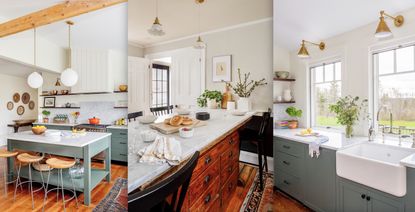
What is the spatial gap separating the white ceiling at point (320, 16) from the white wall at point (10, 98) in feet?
4.33

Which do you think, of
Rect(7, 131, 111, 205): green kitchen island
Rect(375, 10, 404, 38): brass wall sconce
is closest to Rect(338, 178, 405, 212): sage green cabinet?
Rect(375, 10, 404, 38): brass wall sconce

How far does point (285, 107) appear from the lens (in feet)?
2.55

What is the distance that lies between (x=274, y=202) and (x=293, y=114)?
15.0 inches

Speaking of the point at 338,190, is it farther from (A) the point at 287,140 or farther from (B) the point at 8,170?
(B) the point at 8,170

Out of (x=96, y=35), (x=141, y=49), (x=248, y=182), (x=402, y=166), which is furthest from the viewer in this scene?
(x=96, y=35)

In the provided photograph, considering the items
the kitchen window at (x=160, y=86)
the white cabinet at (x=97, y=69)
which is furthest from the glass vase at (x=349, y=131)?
the white cabinet at (x=97, y=69)

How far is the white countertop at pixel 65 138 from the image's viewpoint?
3.62ft

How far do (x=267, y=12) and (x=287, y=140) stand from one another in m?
0.48

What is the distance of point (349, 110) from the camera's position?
640 millimetres

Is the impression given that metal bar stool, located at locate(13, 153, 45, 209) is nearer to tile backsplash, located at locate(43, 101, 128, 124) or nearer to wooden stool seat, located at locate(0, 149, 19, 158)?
wooden stool seat, located at locate(0, 149, 19, 158)

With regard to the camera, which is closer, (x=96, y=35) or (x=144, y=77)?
(x=144, y=77)

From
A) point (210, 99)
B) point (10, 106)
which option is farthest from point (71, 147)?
point (210, 99)

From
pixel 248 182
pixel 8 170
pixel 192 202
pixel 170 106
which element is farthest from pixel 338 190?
pixel 8 170

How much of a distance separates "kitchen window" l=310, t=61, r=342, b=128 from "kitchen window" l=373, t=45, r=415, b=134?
99mm
